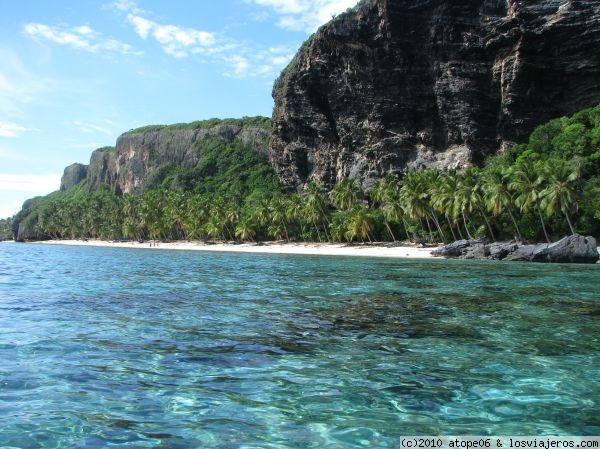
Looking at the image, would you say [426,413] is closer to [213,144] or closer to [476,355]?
[476,355]

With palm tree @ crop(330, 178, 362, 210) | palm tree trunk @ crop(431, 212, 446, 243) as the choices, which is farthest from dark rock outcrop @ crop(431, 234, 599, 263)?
palm tree @ crop(330, 178, 362, 210)

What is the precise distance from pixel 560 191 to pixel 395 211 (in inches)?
959

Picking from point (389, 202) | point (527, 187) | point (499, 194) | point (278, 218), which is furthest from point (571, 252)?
point (278, 218)

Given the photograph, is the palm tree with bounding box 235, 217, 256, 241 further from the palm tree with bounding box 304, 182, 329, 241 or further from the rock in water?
the rock in water

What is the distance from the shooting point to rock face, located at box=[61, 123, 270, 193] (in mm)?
159625

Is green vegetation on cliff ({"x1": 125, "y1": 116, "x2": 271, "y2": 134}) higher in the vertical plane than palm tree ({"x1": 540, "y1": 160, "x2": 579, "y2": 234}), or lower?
higher

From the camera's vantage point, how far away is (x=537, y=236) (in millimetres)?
60531

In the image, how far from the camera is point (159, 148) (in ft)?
578

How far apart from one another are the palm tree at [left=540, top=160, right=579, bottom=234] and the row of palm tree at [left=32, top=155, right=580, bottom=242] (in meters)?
0.09

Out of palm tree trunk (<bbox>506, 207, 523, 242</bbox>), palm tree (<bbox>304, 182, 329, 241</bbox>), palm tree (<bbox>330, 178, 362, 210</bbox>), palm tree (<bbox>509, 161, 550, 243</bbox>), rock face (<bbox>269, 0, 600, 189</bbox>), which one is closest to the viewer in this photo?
palm tree (<bbox>509, 161, 550, 243</bbox>)

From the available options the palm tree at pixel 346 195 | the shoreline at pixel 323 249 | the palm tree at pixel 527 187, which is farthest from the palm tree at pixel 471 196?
the palm tree at pixel 346 195

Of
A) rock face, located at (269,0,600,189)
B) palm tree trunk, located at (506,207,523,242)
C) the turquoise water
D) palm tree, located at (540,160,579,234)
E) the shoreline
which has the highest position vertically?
rock face, located at (269,0,600,189)

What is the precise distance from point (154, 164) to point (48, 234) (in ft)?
133

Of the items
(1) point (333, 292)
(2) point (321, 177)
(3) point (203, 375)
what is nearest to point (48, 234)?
(2) point (321, 177)
